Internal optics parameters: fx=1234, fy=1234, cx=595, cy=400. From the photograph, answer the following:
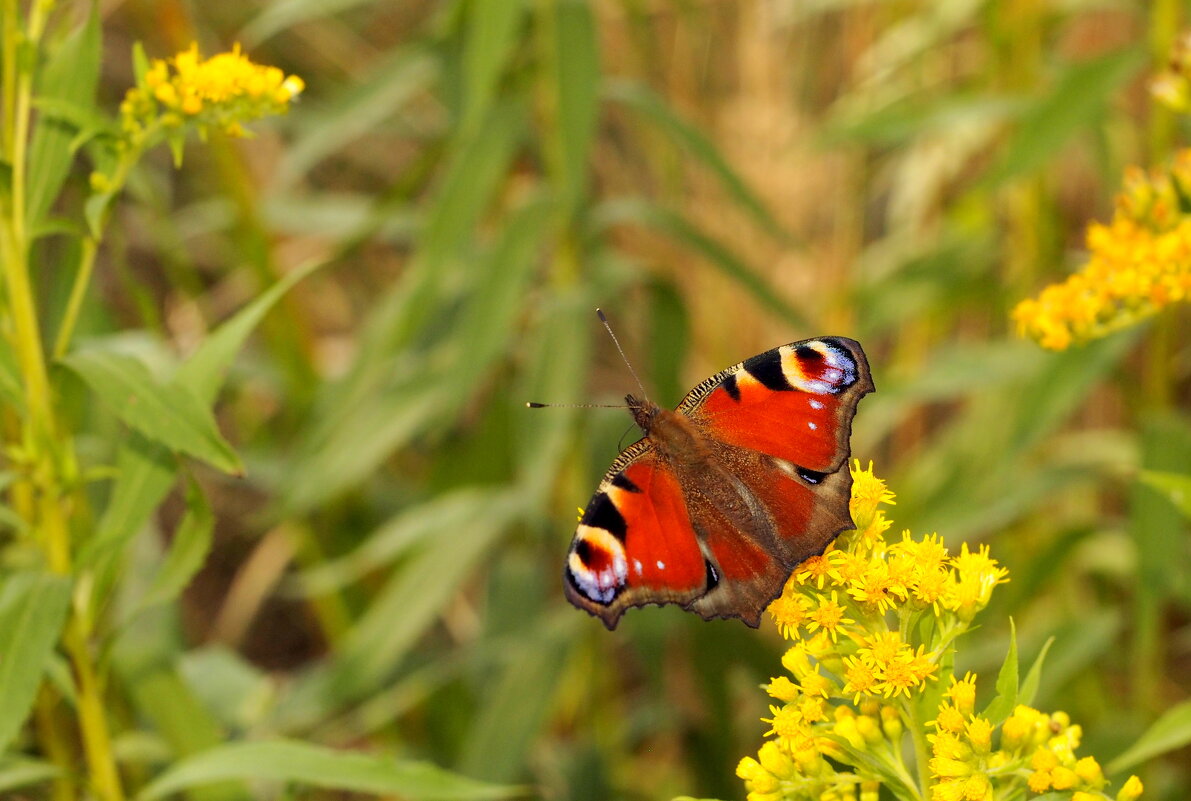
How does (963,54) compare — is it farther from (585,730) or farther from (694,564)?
(694,564)

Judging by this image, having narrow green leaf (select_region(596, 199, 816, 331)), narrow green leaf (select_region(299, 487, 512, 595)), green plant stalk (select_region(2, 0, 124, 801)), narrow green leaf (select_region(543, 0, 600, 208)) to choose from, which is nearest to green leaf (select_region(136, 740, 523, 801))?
green plant stalk (select_region(2, 0, 124, 801))

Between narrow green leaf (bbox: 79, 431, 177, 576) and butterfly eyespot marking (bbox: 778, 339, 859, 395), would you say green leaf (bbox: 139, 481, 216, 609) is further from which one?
butterfly eyespot marking (bbox: 778, 339, 859, 395)

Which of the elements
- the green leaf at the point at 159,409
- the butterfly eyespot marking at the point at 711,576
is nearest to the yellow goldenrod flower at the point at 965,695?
the butterfly eyespot marking at the point at 711,576

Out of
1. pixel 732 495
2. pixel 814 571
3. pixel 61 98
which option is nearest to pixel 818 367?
pixel 732 495

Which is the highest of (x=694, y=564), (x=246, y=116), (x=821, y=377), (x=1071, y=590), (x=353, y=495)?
(x=246, y=116)

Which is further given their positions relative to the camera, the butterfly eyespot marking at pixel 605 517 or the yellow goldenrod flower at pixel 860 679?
the butterfly eyespot marking at pixel 605 517

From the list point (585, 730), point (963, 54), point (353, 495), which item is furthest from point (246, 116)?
point (963, 54)

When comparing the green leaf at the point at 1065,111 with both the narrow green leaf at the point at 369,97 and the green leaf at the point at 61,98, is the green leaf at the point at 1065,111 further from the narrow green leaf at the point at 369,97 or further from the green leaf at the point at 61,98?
the green leaf at the point at 61,98

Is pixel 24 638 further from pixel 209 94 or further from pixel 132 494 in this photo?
pixel 209 94
